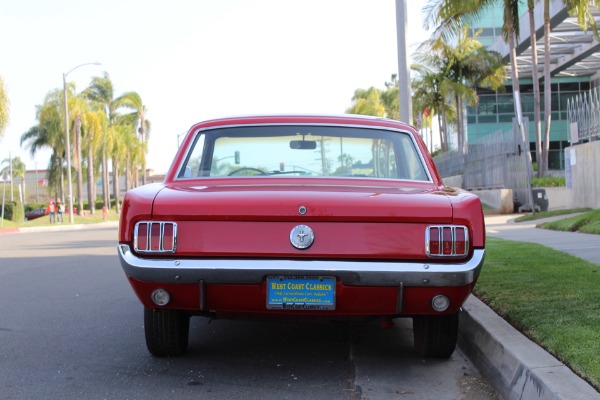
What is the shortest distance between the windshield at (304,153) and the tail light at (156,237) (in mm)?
1069

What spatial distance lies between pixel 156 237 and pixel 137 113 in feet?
227

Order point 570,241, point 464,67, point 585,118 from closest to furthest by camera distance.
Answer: point 570,241, point 585,118, point 464,67

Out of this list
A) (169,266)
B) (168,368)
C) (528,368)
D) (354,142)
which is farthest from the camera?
(354,142)

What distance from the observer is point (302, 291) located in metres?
4.15

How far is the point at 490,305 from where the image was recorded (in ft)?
19.4

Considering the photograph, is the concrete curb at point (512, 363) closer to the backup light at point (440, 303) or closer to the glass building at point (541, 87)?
the backup light at point (440, 303)

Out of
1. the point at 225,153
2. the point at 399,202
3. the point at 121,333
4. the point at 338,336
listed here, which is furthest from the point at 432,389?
the point at 121,333

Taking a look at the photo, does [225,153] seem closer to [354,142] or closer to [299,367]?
[354,142]

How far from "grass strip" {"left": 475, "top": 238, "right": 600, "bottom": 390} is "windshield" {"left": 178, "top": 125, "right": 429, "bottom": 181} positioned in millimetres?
1351

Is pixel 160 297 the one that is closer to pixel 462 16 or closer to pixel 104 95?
pixel 462 16

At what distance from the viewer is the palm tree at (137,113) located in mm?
63344

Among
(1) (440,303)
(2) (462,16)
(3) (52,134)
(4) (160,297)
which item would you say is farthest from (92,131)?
(1) (440,303)

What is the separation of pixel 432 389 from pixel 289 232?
50.2 inches

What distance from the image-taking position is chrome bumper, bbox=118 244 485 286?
13.4 ft
